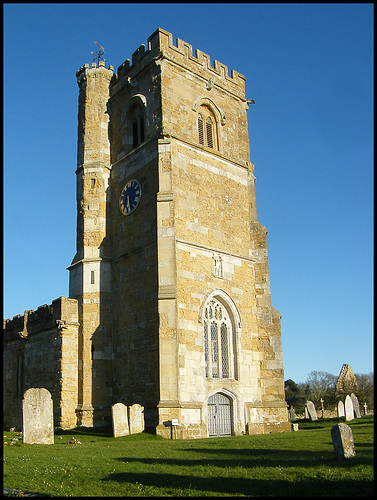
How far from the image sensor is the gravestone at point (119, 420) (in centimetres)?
1933

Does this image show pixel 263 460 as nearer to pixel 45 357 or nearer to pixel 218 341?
pixel 218 341

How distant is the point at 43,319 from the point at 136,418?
816cm

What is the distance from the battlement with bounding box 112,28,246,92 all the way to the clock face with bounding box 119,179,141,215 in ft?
19.9

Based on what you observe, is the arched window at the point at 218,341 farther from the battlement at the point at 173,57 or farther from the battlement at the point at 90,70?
the battlement at the point at 90,70

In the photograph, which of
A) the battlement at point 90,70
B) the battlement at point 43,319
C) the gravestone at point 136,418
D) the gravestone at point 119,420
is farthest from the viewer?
the battlement at point 90,70

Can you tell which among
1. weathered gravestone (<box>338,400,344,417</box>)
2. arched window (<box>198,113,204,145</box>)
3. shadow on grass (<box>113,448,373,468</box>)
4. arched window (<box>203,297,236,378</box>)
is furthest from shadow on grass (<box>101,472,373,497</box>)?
weathered gravestone (<box>338,400,344,417</box>)

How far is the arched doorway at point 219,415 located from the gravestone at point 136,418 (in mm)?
3315

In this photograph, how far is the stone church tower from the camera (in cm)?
2194

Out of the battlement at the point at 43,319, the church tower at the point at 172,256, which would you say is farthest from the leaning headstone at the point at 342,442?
the battlement at the point at 43,319

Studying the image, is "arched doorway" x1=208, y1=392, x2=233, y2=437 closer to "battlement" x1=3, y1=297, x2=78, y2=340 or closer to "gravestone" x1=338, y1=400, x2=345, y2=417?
"battlement" x1=3, y1=297, x2=78, y2=340

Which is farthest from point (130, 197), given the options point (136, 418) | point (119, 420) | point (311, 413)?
point (311, 413)

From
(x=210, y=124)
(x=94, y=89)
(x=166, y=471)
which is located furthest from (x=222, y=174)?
(x=166, y=471)

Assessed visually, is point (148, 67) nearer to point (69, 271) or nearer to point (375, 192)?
point (69, 271)

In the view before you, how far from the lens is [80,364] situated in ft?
77.8
